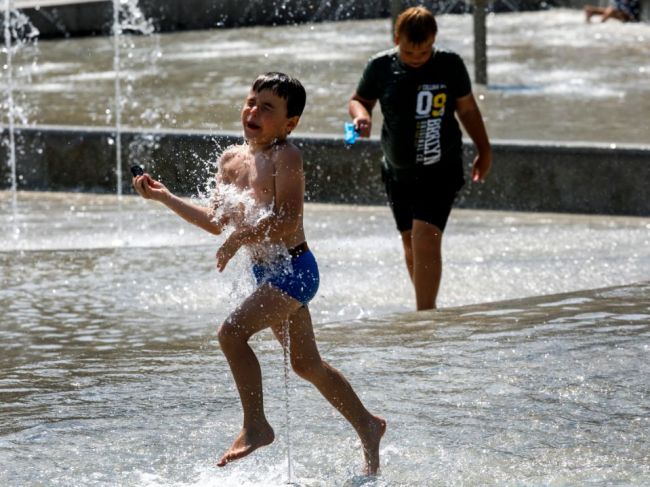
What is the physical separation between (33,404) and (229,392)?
28.4 inches

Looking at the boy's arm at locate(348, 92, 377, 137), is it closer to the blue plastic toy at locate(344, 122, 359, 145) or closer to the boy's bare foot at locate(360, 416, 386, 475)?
the blue plastic toy at locate(344, 122, 359, 145)

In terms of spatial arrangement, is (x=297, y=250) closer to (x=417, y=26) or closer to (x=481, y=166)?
(x=417, y=26)

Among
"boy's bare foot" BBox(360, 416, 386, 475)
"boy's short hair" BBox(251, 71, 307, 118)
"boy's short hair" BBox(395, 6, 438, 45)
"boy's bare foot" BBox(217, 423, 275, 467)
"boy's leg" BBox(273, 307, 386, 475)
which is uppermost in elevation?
"boy's short hair" BBox(395, 6, 438, 45)

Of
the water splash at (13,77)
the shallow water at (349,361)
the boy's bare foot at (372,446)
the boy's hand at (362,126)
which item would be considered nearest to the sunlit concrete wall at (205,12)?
the water splash at (13,77)

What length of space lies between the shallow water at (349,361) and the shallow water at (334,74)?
252 centimetres

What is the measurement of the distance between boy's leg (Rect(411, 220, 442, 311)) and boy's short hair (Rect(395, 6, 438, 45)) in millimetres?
854

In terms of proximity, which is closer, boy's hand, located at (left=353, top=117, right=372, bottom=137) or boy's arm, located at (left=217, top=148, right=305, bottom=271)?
boy's arm, located at (left=217, top=148, right=305, bottom=271)

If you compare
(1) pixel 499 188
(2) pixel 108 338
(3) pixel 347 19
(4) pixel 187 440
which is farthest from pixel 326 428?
(3) pixel 347 19

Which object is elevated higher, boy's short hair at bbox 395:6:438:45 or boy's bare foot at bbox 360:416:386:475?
boy's short hair at bbox 395:6:438:45

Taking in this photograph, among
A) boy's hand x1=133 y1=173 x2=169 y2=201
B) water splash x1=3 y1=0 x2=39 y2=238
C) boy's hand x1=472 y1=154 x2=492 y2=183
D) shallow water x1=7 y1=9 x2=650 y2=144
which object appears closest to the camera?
boy's hand x1=133 y1=173 x2=169 y2=201

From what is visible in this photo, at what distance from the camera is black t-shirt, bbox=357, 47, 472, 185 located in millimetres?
6926

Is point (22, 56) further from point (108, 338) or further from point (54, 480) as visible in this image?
point (54, 480)

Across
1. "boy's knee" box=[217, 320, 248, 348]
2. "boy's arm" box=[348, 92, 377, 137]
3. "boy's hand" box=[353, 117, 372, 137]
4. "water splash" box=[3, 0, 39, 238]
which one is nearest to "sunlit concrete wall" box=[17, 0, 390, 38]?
"water splash" box=[3, 0, 39, 238]

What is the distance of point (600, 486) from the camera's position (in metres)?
4.50
